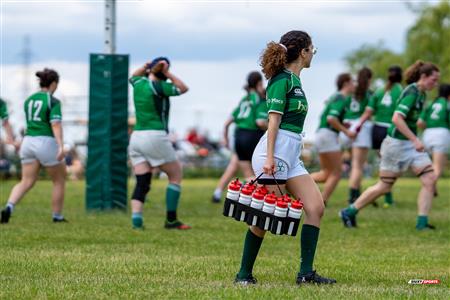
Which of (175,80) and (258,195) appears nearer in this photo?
(258,195)

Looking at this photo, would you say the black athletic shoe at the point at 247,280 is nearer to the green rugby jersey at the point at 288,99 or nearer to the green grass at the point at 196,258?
the green grass at the point at 196,258

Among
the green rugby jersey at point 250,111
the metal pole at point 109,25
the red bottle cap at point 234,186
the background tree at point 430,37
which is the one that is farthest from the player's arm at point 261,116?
the background tree at point 430,37

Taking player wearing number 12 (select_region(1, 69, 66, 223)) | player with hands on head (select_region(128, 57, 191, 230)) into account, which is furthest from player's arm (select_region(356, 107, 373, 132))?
player wearing number 12 (select_region(1, 69, 66, 223))

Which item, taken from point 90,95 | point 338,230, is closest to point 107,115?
point 90,95

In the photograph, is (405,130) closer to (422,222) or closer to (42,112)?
(422,222)

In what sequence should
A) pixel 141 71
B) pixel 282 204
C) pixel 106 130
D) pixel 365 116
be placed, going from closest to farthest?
pixel 282 204 → pixel 141 71 → pixel 106 130 → pixel 365 116

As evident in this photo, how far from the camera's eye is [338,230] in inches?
571

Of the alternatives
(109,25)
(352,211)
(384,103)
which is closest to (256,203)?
(352,211)

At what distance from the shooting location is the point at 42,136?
14.5m

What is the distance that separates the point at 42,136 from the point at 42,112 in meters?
0.32

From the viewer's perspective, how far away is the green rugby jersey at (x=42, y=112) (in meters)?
14.3

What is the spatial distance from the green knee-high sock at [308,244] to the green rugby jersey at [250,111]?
386 inches

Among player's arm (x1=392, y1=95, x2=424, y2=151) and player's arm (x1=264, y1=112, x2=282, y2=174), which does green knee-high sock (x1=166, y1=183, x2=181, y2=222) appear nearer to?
player's arm (x1=392, y1=95, x2=424, y2=151)

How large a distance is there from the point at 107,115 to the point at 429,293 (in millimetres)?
9282
